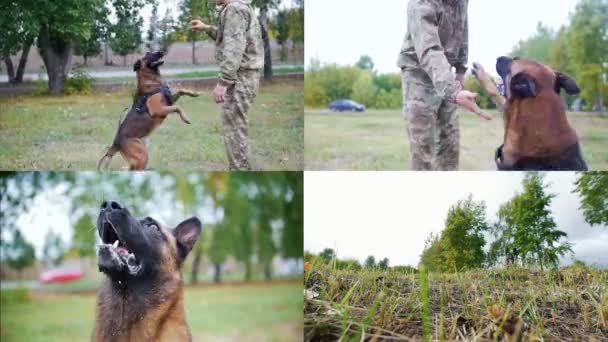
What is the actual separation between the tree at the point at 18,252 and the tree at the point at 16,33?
3.77 ft

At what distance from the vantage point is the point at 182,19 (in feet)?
20.2

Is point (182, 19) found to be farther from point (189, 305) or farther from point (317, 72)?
point (189, 305)

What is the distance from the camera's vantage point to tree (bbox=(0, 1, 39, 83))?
6.19m

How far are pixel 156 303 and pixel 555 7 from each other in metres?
3.29

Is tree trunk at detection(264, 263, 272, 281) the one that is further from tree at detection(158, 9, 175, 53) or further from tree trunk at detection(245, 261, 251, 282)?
tree at detection(158, 9, 175, 53)

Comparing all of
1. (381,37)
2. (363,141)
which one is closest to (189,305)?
(363,141)

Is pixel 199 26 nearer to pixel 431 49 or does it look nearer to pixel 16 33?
pixel 16 33

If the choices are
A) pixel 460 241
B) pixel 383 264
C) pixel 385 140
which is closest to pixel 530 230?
pixel 460 241

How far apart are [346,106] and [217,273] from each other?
1.53 metres

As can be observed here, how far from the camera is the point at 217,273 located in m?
6.46

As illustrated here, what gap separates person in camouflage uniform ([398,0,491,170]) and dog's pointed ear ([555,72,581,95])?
22.3 inches

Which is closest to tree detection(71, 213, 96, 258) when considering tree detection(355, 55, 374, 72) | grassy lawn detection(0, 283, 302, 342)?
grassy lawn detection(0, 283, 302, 342)

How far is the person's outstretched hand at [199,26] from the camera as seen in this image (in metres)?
6.07

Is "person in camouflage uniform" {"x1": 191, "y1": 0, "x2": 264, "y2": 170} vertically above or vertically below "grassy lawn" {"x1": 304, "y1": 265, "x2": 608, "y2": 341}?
above
